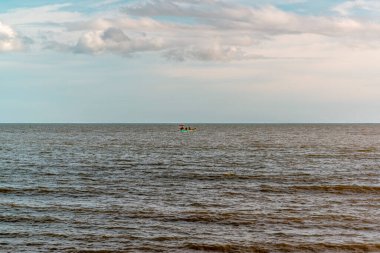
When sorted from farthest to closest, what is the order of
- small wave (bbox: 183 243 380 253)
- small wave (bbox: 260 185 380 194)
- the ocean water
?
small wave (bbox: 260 185 380 194), the ocean water, small wave (bbox: 183 243 380 253)

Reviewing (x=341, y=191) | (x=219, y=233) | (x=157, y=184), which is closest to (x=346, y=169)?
(x=341, y=191)

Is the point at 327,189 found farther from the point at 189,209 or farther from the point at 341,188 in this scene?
the point at 189,209

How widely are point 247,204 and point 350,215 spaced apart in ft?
20.1

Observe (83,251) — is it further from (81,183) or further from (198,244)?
(81,183)

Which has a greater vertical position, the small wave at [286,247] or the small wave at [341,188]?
the small wave at [341,188]

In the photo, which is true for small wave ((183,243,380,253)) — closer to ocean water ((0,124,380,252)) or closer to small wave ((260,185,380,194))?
ocean water ((0,124,380,252))

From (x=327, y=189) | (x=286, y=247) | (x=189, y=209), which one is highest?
(x=327, y=189)

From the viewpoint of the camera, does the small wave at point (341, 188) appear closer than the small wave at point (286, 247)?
No

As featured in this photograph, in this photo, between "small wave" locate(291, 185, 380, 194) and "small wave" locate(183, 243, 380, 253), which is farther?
"small wave" locate(291, 185, 380, 194)

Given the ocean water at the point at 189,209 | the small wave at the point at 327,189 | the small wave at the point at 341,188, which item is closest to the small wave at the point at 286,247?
the ocean water at the point at 189,209

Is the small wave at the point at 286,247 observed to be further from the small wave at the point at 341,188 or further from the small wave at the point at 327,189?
the small wave at the point at 341,188

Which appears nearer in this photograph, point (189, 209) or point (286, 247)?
point (286, 247)

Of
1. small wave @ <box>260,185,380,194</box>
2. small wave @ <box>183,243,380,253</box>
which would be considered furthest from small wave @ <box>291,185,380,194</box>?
small wave @ <box>183,243,380,253</box>

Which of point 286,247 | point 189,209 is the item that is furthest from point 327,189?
point 286,247
